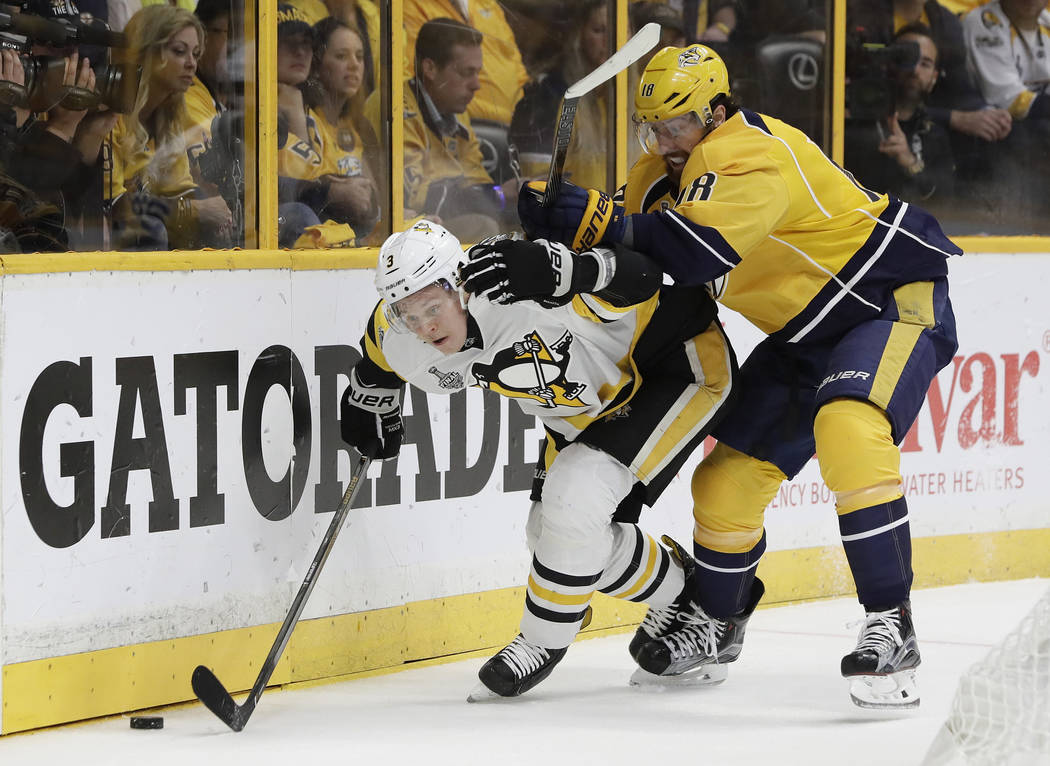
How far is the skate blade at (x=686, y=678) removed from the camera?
346 cm

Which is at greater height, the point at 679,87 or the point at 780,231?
the point at 679,87

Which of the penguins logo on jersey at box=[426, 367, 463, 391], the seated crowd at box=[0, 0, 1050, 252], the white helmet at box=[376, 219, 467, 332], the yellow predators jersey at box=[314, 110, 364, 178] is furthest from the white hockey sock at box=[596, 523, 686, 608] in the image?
the yellow predators jersey at box=[314, 110, 364, 178]

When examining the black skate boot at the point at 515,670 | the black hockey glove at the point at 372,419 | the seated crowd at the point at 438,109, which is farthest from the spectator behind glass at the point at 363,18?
the black skate boot at the point at 515,670

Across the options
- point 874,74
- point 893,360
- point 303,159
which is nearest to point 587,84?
point 893,360

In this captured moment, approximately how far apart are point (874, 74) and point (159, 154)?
2310mm

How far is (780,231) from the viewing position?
10.5 feet

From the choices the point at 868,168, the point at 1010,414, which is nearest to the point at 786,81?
the point at 868,168

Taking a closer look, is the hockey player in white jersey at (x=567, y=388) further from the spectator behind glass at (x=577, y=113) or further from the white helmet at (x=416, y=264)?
the spectator behind glass at (x=577, y=113)

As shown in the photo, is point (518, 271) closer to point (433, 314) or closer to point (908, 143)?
point (433, 314)

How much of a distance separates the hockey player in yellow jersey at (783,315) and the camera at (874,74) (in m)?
1.55

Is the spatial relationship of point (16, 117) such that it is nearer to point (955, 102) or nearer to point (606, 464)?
point (606, 464)

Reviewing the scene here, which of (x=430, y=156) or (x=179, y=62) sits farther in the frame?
(x=430, y=156)

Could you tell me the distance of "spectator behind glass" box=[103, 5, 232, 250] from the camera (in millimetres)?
3420

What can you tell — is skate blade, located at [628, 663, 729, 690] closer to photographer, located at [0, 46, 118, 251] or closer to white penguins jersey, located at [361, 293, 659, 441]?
white penguins jersey, located at [361, 293, 659, 441]
